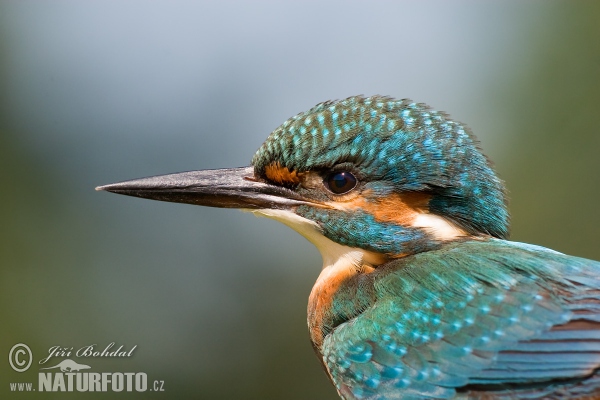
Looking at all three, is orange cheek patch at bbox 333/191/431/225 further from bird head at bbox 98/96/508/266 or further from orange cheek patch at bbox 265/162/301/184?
orange cheek patch at bbox 265/162/301/184

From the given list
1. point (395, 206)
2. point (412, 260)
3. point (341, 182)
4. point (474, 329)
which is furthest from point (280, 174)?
point (474, 329)

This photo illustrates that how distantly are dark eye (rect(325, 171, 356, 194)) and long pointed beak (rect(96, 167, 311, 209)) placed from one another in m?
0.23

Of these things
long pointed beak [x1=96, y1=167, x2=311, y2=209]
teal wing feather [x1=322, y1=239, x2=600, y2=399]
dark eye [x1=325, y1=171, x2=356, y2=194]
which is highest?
dark eye [x1=325, y1=171, x2=356, y2=194]

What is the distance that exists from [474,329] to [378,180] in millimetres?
693

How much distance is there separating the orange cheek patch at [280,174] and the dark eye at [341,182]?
14 centimetres

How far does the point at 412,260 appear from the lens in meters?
2.98

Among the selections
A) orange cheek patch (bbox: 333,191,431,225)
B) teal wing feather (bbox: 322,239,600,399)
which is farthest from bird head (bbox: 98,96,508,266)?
teal wing feather (bbox: 322,239,600,399)

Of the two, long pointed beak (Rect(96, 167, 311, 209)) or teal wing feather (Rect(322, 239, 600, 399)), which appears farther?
long pointed beak (Rect(96, 167, 311, 209))

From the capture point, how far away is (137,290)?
32.8ft

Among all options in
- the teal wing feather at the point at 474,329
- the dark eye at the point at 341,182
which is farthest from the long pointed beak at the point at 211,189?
the teal wing feather at the point at 474,329

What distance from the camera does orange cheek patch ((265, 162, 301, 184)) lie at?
3.12 meters

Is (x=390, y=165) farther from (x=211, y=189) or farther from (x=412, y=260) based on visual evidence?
(x=211, y=189)

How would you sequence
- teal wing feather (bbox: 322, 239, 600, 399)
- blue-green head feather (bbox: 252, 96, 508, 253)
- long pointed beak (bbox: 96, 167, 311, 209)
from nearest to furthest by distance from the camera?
teal wing feather (bbox: 322, 239, 600, 399), blue-green head feather (bbox: 252, 96, 508, 253), long pointed beak (bbox: 96, 167, 311, 209)

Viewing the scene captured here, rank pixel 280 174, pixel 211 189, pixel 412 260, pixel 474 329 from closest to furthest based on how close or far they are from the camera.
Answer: pixel 474 329 → pixel 412 260 → pixel 280 174 → pixel 211 189
